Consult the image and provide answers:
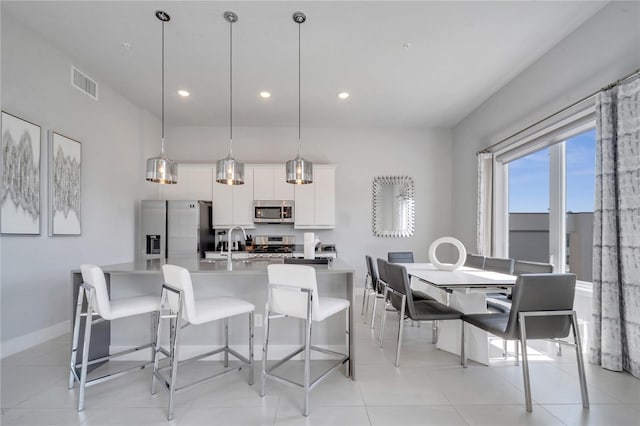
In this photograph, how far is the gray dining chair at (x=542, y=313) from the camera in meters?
1.83

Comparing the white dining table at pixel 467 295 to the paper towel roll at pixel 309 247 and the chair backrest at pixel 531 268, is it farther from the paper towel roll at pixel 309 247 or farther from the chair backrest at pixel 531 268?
the paper towel roll at pixel 309 247

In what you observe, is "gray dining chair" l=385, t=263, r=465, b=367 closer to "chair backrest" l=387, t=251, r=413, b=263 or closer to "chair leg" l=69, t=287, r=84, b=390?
"chair backrest" l=387, t=251, r=413, b=263

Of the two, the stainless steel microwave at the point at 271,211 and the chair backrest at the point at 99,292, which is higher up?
the stainless steel microwave at the point at 271,211

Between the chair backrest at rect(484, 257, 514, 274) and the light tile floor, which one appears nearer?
the light tile floor

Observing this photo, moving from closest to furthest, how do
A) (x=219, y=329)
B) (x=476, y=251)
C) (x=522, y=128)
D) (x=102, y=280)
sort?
(x=102, y=280)
(x=219, y=329)
(x=522, y=128)
(x=476, y=251)

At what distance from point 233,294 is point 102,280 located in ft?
3.08

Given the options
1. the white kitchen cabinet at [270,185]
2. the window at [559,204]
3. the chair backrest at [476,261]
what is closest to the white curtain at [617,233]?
the window at [559,204]

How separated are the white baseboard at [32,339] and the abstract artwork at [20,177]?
994mm

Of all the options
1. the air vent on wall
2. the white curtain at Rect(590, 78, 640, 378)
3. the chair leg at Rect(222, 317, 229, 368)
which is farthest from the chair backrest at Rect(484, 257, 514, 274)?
the air vent on wall

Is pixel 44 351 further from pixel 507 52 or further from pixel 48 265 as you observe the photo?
pixel 507 52

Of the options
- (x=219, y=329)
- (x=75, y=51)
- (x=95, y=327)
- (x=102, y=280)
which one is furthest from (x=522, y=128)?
(x=75, y=51)

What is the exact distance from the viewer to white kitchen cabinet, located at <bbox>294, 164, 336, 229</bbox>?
16.2ft

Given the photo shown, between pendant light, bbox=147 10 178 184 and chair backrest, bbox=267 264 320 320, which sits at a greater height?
pendant light, bbox=147 10 178 184

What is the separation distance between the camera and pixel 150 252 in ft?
14.8
